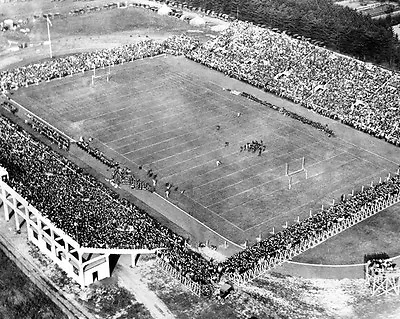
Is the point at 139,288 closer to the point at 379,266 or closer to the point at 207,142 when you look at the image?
the point at 379,266

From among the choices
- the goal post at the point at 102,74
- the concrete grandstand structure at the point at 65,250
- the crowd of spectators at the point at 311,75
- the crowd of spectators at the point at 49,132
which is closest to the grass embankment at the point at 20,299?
the concrete grandstand structure at the point at 65,250

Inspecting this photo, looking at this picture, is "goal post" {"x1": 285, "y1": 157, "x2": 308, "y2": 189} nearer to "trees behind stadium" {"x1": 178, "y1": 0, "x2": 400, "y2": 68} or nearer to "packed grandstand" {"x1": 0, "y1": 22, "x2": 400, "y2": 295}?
"packed grandstand" {"x1": 0, "y1": 22, "x2": 400, "y2": 295}

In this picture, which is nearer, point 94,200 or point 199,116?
point 94,200

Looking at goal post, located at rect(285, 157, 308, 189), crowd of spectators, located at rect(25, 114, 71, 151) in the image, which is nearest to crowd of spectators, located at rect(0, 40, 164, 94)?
crowd of spectators, located at rect(25, 114, 71, 151)

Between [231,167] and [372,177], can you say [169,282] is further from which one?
[372,177]

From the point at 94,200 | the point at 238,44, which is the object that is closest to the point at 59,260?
the point at 94,200
